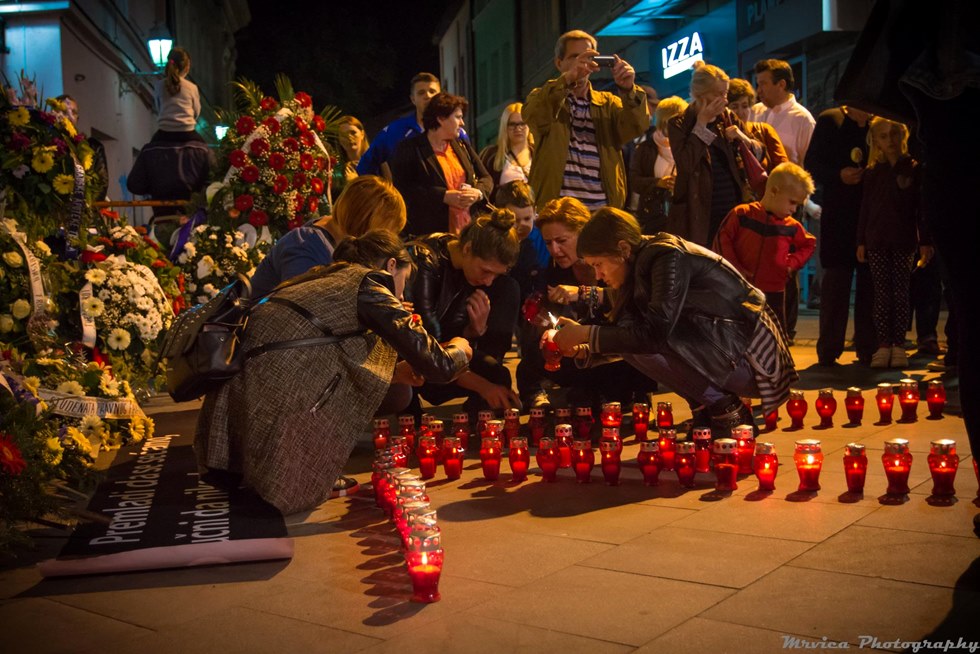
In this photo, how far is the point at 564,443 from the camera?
15.6 ft

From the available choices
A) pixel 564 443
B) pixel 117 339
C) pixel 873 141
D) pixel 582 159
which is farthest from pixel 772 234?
pixel 117 339

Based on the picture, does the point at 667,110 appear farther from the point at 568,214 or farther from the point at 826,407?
the point at 826,407

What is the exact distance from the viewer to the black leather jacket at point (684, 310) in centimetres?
503

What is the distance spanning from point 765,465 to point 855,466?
1.06ft

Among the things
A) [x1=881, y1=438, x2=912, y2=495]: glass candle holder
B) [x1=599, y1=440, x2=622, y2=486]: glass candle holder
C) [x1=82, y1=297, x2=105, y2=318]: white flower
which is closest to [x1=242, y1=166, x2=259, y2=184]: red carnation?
[x1=82, y1=297, x2=105, y2=318]: white flower

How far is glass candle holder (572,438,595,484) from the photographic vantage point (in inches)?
181

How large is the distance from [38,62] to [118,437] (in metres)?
10.7

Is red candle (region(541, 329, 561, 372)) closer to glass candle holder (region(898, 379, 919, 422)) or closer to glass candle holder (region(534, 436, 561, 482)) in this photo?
glass candle holder (region(534, 436, 561, 482))

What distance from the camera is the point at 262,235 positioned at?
29.1ft

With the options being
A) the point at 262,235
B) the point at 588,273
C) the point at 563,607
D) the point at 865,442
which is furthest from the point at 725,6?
the point at 563,607

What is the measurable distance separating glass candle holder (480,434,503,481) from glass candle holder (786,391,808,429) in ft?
5.59

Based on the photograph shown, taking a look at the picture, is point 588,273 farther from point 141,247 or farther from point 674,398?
point 141,247

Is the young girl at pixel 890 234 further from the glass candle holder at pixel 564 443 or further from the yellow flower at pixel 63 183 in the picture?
the yellow flower at pixel 63 183

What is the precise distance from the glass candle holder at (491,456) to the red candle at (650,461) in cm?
59
